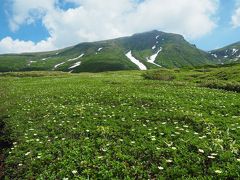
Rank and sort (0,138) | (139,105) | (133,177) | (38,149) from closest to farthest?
(133,177)
(38,149)
(0,138)
(139,105)

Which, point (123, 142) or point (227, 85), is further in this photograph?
point (227, 85)

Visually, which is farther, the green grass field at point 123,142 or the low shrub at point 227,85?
the low shrub at point 227,85

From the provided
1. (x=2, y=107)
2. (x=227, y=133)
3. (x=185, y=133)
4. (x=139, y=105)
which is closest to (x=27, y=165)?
(x=185, y=133)

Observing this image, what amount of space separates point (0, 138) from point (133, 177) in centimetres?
1101

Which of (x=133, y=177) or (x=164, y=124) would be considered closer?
(x=133, y=177)

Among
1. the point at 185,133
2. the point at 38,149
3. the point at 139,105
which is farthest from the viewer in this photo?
the point at 139,105

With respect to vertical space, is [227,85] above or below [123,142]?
above

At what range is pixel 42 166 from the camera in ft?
44.5

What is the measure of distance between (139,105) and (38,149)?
1236 centimetres

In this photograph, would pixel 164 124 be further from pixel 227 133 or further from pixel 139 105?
pixel 139 105

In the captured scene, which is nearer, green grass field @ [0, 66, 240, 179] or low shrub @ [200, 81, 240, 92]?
green grass field @ [0, 66, 240, 179]

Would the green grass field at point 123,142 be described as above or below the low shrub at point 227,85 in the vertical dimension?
below

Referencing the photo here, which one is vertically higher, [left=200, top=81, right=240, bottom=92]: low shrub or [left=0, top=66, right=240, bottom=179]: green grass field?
[left=200, top=81, right=240, bottom=92]: low shrub

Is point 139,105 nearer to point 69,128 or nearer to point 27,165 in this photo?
point 69,128
